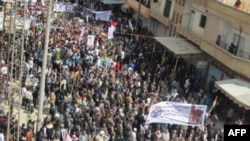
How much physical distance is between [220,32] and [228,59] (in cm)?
259

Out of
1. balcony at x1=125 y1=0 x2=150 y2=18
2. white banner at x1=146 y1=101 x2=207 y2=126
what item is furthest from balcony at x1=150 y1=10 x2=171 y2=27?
white banner at x1=146 y1=101 x2=207 y2=126

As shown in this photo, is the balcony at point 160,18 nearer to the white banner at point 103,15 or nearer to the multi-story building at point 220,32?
the multi-story building at point 220,32

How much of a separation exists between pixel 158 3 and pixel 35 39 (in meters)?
11.2

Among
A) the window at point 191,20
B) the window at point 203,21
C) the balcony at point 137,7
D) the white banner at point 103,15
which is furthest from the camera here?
the balcony at point 137,7

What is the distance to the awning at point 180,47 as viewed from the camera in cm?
2392

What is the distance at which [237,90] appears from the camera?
18.4 meters

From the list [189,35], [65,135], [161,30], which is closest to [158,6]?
[161,30]

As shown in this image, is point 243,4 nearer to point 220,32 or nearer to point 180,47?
point 220,32

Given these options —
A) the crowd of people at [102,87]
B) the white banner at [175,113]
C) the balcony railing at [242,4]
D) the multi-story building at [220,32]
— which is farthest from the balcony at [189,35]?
the white banner at [175,113]

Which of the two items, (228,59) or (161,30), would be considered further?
(161,30)

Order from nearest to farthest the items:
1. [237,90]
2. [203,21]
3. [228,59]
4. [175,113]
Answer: [175,113] < [237,90] < [228,59] < [203,21]

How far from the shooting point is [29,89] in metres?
16.9

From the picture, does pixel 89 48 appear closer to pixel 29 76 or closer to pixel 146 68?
pixel 146 68

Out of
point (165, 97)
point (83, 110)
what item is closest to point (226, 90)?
point (165, 97)
